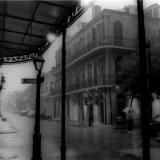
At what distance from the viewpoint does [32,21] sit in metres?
5.76

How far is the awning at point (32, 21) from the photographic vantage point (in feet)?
16.2

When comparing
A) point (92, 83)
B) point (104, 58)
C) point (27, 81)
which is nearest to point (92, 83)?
point (92, 83)

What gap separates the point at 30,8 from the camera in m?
5.07

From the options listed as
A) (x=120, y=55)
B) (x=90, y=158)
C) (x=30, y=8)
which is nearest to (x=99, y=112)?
(x=120, y=55)

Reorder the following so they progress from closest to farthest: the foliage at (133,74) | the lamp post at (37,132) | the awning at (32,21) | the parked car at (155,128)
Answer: the awning at (32,21), the lamp post at (37,132), the parked car at (155,128), the foliage at (133,74)

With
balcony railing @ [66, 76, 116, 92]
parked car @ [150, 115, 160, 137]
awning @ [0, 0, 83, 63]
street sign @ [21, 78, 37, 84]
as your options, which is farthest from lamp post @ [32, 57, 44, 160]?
balcony railing @ [66, 76, 116, 92]

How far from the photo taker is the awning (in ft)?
16.2

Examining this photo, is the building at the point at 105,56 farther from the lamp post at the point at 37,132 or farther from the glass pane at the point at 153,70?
the lamp post at the point at 37,132

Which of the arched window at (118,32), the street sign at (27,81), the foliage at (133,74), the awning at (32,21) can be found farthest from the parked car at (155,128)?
the arched window at (118,32)

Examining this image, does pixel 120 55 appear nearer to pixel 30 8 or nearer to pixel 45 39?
pixel 45 39

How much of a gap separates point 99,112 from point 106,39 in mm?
7994

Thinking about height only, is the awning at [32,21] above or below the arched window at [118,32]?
below

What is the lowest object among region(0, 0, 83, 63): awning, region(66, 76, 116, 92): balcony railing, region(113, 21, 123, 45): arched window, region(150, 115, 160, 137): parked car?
region(150, 115, 160, 137): parked car

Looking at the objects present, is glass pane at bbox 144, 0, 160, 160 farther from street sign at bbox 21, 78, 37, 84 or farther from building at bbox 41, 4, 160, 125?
street sign at bbox 21, 78, 37, 84
